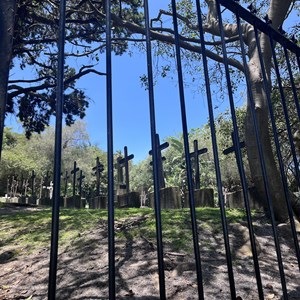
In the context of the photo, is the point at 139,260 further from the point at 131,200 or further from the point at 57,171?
the point at 131,200

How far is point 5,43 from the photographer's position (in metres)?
1.26

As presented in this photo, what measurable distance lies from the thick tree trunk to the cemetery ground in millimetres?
2250

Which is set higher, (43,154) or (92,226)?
(43,154)

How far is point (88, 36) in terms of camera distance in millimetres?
8539

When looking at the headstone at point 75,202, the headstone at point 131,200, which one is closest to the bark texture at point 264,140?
the headstone at point 131,200

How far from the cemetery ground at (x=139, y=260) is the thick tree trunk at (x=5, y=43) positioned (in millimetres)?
2250

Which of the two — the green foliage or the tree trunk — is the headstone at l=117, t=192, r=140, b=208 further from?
the green foliage

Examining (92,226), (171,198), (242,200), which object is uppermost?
(171,198)

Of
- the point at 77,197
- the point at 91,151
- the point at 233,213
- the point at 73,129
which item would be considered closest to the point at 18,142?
the point at 73,129

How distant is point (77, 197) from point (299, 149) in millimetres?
9822

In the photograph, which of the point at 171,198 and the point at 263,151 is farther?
the point at 171,198

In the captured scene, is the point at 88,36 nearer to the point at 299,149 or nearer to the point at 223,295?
the point at 299,149

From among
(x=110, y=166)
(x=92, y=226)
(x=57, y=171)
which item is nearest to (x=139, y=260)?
(x=92, y=226)

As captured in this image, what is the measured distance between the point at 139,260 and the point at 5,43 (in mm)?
3091
